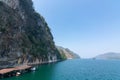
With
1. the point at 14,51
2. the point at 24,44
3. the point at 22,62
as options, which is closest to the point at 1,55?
the point at 14,51

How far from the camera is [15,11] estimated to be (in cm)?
16500

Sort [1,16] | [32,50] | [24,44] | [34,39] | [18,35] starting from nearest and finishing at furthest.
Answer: [1,16]
[18,35]
[24,44]
[32,50]
[34,39]

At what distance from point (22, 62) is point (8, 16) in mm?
38637

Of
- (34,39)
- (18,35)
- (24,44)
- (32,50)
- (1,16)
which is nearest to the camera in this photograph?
(1,16)

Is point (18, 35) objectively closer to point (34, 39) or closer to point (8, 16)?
point (8, 16)

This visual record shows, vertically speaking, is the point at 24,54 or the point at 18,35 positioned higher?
the point at 18,35

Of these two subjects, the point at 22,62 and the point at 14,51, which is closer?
the point at 14,51

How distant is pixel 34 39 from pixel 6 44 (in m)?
67.4

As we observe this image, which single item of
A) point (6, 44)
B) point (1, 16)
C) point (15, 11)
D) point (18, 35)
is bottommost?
point (6, 44)

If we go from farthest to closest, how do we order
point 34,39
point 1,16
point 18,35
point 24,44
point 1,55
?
1. point 34,39
2. point 24,44
3. point 18,35
4. point 1,16
5. point 1,55

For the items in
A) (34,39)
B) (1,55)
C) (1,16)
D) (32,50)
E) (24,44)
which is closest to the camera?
(1,55)

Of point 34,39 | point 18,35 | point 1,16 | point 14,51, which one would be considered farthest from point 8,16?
point 34,39

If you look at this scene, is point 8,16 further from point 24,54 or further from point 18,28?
point 24,54

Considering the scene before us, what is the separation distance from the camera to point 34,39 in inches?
7825
